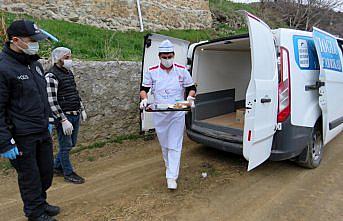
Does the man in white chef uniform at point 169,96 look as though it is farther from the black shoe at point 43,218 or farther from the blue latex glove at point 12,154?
the blue latex glove at point 12,154

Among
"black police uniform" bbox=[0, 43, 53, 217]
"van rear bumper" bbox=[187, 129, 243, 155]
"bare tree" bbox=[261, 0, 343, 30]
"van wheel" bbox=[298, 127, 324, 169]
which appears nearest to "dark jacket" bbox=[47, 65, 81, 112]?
"black police uniform" bbox=[0, 43, 53, 217]

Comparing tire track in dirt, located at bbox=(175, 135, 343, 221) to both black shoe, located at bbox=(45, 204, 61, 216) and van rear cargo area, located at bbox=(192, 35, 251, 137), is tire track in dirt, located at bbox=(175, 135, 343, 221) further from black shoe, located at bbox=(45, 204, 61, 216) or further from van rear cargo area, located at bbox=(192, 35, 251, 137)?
black shoe, located at bbox=(45, 204, 61, 216)

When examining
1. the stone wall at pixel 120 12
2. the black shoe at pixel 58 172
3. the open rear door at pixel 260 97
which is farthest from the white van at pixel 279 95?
the stone wall at pixel 120 12

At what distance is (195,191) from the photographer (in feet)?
12.2

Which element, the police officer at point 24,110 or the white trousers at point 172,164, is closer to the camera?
the police officer at point 24,110

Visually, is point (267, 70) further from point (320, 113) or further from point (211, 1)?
point (211, 1)

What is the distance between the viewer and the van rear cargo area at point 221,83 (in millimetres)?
5031

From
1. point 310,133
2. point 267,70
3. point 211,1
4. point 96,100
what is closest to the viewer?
point 267,70

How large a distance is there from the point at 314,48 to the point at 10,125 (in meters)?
3.89

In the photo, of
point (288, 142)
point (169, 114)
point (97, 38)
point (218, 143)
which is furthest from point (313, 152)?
point (97, 38)

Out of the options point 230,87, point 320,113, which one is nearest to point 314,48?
point 320,113

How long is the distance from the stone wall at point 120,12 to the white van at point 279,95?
19.0 feet

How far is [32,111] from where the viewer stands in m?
2.71

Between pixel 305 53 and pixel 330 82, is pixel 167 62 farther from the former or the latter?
pixel 330 82
